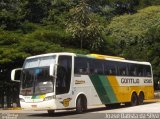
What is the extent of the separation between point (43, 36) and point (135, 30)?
20.7 m

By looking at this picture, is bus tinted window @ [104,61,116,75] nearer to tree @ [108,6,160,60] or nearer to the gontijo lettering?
the gontijo lettering

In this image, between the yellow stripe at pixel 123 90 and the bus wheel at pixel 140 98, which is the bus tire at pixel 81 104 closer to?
the yellow stripe at pixel 123 90

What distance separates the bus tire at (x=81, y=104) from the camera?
24000 mm

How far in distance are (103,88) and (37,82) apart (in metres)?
5.21

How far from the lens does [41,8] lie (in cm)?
5303

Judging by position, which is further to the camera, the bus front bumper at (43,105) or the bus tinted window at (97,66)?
the bus tinted window at (97,66)

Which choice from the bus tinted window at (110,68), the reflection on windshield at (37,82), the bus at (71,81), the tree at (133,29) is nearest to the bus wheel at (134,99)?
the bus at (71,81)

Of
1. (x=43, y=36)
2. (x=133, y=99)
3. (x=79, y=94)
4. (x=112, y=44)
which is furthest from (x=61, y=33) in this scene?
(x=79, y=94)

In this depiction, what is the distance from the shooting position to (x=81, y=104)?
24.4m

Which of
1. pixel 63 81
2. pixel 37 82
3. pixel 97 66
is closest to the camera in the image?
pixel 37 82

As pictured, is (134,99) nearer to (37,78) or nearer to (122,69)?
(122,69)

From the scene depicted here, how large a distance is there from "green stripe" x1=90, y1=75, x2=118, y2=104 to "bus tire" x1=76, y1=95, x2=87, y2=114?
136 centimetres

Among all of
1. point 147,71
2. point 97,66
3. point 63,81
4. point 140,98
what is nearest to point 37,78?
point 63,81

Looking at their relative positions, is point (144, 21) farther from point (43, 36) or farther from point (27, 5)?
point (43, 36)
